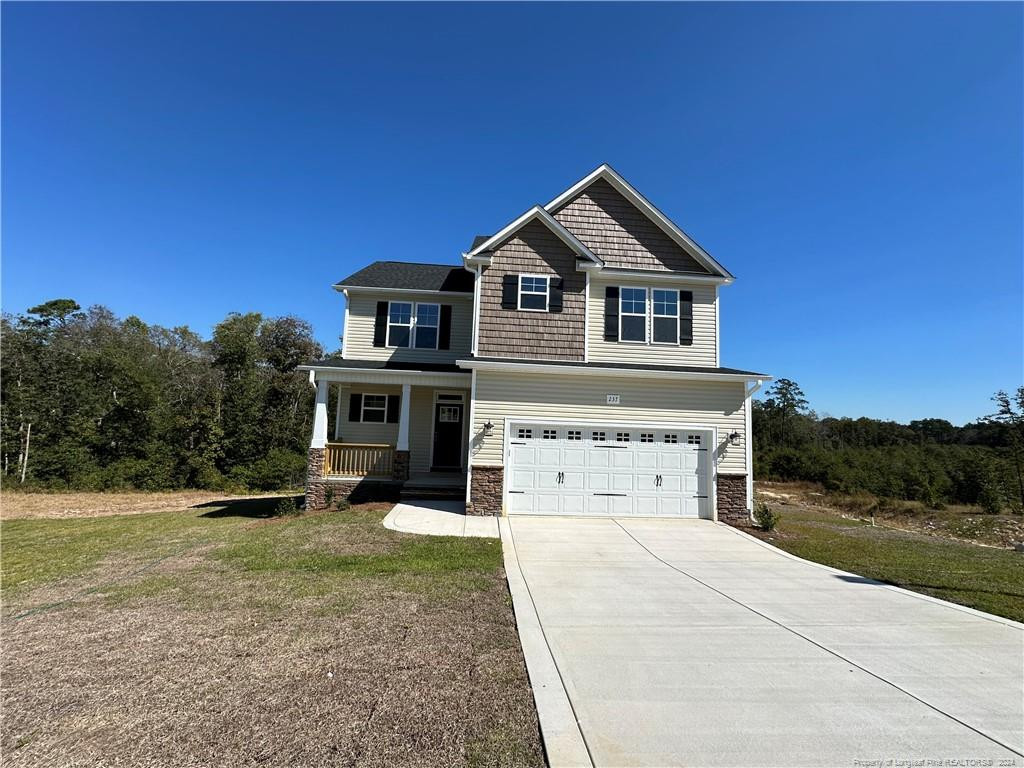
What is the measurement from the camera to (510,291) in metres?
13.1

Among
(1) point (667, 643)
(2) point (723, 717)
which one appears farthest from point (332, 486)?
(2) point (723, 717)

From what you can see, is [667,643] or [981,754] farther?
[667,643]

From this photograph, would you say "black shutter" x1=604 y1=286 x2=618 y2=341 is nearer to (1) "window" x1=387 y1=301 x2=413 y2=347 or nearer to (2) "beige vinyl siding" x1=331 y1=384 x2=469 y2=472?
(2) "beige vinyl siding" x1=331 y1=384 x2=469 y2=472

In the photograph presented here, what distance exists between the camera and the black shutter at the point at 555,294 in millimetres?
13125

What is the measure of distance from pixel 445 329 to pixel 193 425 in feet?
49.7

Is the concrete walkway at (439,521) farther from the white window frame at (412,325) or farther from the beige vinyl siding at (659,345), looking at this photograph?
the white window frame at (412,325)

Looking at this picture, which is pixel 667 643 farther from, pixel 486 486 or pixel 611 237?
pixel 611 237

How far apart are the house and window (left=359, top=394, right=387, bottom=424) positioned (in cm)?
5

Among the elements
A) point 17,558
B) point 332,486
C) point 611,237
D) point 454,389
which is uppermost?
point 611,237

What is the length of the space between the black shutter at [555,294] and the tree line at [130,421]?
16635mm

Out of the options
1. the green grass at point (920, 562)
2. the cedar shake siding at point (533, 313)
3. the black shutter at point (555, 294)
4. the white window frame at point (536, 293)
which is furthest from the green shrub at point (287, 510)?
the green grass at point (920, 562)

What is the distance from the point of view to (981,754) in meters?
3.01

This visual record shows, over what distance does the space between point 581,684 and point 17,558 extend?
10.7m

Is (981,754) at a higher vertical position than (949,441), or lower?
lower
